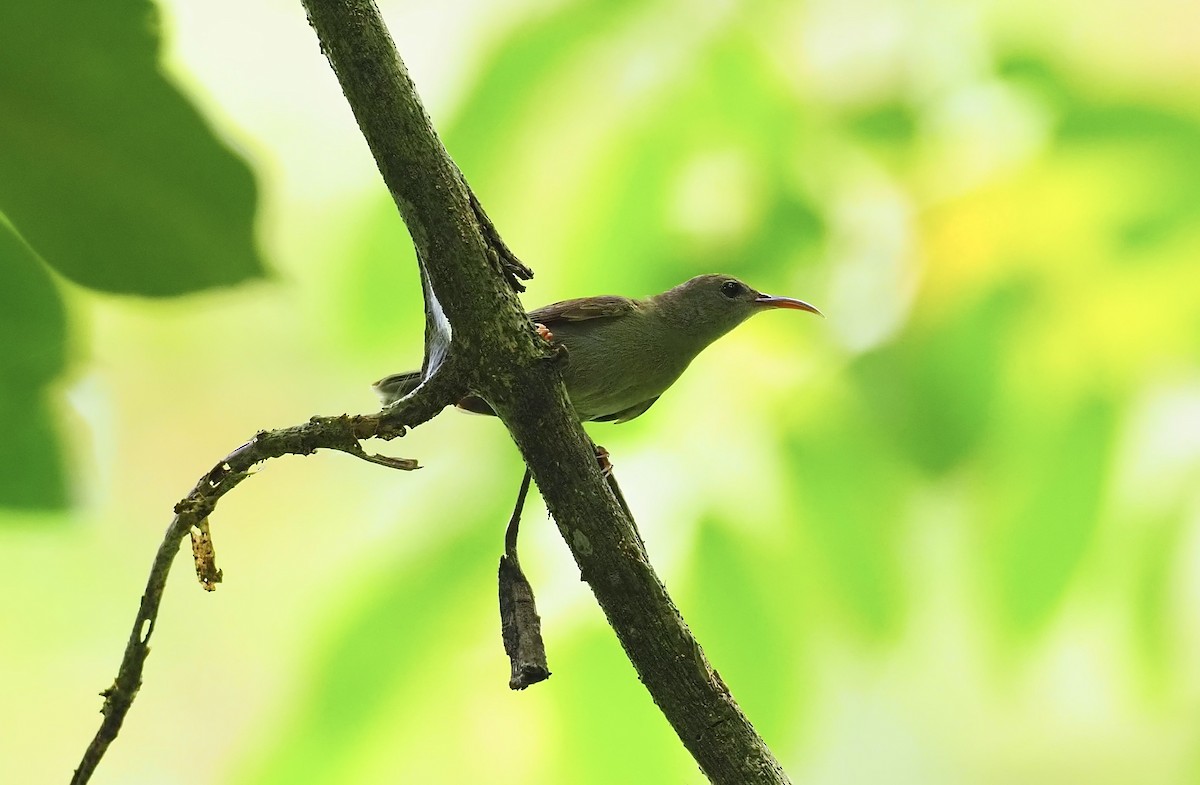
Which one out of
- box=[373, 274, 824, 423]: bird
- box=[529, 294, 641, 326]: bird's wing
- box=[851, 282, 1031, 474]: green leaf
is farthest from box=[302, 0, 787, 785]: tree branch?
box=[851, 282, 1031, 474]: green leaf

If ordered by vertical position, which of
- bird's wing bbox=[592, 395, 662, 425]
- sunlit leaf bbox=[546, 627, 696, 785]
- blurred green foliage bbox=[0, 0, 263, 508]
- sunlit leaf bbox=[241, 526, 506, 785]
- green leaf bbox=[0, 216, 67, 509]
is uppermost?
blurred green foliage bbox=[0, 0, 263, 508]

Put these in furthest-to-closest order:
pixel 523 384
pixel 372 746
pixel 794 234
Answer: pixel 794 234 < pixel 372 746 < pixel 523 384

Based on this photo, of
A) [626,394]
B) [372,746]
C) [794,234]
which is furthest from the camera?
[794,234]

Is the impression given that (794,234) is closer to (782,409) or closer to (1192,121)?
(782,409)

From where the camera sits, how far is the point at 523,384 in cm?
143

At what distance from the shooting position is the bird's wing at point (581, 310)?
7.16 ft

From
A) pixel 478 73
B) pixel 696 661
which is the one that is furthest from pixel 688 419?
pixel 696 661

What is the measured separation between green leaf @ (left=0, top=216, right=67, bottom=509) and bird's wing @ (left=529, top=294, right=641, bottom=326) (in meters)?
0.96

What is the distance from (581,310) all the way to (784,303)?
24.8 inches

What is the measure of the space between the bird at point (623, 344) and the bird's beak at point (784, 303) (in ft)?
0.53

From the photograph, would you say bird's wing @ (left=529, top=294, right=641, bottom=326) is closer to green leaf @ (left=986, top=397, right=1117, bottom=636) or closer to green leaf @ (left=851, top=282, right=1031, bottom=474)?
green leaf @ (left=851, top=282, right=1031, bottom=474)

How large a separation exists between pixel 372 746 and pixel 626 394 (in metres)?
1.12

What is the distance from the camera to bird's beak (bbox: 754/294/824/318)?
2.58 m

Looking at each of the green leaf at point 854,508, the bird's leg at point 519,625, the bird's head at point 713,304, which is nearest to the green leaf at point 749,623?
the green leaf at point 854,508
